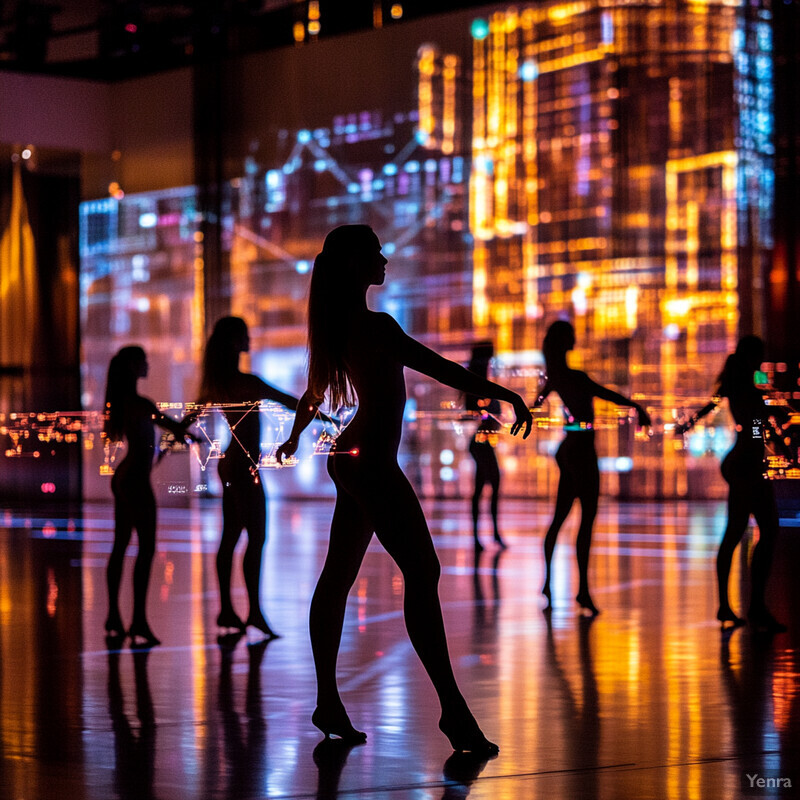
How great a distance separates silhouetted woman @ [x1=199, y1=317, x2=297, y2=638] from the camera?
19.9ft

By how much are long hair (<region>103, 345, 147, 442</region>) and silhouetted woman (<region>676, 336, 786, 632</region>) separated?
2.65 meters

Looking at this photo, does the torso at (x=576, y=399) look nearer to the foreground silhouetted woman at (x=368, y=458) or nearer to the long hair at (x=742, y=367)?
the long hair at (x=742, y=367)

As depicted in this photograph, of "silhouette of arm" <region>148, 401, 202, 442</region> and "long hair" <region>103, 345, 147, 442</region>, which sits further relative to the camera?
"long hair" <region>103, 345, 147, 442</region>

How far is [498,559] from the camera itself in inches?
368

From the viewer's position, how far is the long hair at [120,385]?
20.8ft

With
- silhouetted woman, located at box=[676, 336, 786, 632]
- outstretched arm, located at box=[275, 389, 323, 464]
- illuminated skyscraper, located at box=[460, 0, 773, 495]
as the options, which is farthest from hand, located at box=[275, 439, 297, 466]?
illuminated skyscraper, located at box=[460, 0, 773, 495]

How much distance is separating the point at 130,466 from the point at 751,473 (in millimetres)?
2786

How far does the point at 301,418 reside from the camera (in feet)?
13.7

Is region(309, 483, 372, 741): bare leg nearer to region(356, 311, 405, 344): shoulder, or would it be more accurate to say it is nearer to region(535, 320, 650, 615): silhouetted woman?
region(356, 311, 405, 344): shoulder

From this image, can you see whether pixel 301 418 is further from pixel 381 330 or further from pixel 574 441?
pixel 574 441

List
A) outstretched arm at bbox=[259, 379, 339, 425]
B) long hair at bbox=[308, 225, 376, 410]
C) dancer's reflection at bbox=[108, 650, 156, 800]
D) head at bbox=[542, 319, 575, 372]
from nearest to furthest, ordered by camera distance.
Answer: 1. dancer's reflection at bbox=[108, 650, 156, 800]
2. long hair at bbox=[308, 225, 376, 410]
3. outstretched arm at bbox=[259, 379, 339, 425]
4. head at bbox=[542, 319, 575, 372]

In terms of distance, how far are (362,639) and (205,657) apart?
71cm

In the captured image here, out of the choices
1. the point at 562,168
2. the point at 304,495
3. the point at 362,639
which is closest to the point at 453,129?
the point at 562,168

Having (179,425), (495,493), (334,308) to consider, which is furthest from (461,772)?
(495,493)
